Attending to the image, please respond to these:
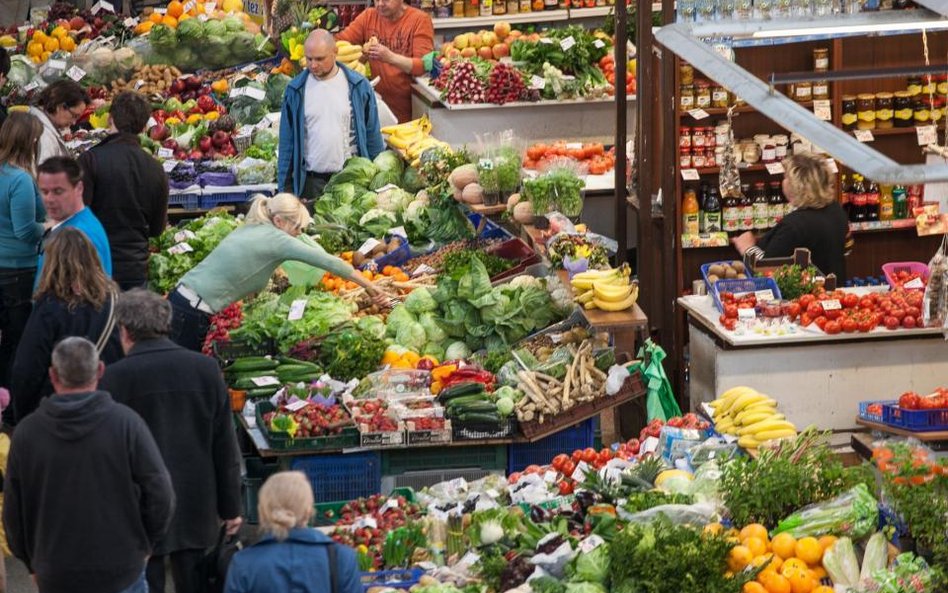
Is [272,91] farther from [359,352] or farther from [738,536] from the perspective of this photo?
[738,536]

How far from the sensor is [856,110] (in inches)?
412

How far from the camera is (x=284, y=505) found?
186 inches

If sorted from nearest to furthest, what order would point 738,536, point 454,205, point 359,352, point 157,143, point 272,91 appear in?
point 738,536 → point 359,352 → point 454,205 → point 157,143 → point 272,91

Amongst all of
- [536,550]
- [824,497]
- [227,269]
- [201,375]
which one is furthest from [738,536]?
[227,269]

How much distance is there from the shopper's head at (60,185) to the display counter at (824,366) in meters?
3.19

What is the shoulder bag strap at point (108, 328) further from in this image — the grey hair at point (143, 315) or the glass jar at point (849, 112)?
the glass jar at point (849, 112)

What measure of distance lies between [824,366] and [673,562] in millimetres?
2907

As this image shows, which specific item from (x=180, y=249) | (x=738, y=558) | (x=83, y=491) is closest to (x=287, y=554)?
(x=83, y=491)

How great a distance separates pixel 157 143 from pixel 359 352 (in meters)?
4.92

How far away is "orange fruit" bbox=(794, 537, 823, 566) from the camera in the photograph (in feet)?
18.2

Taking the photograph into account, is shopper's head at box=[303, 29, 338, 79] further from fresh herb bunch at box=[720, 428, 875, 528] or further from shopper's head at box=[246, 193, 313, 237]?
fresh herb bunch at box=[720, 428, 875, 528]

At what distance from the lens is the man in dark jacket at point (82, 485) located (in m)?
5.19

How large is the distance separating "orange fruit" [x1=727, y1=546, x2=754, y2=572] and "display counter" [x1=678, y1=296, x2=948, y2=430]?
7.96 feet

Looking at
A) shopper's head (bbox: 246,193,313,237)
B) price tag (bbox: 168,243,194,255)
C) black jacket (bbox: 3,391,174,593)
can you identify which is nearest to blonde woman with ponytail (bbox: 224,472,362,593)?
black jacket (bbox: 3,391,174,593)
